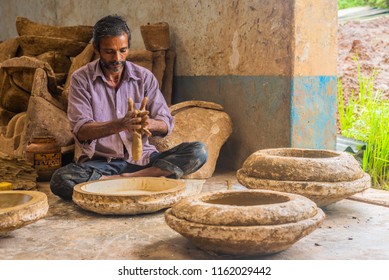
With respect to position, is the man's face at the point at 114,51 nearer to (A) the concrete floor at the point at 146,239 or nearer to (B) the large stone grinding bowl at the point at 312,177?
(A) the concrete floor at the point at 146,239

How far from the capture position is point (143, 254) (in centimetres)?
282

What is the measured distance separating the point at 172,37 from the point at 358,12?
4460 millimetres

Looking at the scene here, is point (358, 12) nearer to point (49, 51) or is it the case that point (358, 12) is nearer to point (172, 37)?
point (172, 37)

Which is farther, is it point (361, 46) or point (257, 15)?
point (361, 46)

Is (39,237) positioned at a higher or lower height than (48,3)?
lower

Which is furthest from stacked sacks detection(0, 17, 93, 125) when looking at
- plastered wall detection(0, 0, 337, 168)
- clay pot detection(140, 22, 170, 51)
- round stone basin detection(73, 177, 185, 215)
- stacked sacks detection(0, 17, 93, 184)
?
round stone basin detection(73, 177, 185, 215)

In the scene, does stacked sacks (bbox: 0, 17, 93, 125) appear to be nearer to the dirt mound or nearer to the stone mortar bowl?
the stone mortar bowl

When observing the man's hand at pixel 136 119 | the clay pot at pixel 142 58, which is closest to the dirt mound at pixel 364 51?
the clay pot at pixel 142 58

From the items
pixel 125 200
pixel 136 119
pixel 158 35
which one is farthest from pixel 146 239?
pixel 158 35

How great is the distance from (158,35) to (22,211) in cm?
368

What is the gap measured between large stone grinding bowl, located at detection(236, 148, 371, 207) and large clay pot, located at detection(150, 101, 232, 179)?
1.64m

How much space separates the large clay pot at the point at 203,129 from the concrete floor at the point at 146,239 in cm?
154

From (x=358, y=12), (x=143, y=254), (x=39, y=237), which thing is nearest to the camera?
(x=143, y=254)
